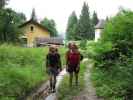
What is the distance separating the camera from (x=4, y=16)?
49094 mm

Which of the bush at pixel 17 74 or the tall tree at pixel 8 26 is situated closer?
the bush at pixel 17 74

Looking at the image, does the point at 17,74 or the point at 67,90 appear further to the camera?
the point at 17,74

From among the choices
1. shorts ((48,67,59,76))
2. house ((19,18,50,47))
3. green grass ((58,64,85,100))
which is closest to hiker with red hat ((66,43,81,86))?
shorts ((48,67,59,76))

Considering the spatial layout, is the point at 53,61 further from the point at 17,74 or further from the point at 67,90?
the point at 17,74

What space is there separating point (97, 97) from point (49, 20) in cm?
10562

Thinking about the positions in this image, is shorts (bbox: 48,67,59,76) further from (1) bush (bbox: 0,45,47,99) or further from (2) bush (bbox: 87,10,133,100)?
(2) bush (bbox: 87,10,133,100)

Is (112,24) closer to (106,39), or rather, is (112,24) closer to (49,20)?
(106,39)

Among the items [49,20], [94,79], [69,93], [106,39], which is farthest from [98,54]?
[49,20]

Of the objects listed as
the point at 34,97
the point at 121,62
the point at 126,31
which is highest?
the point at 126,31

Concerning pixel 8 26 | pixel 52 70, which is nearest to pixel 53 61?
pixel 52 70

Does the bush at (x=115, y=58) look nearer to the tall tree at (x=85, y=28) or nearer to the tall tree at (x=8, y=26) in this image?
the tall tree at (x=8, y=26)

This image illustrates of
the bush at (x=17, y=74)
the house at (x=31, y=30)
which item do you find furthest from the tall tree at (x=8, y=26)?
the bush at (x=17, y=74)

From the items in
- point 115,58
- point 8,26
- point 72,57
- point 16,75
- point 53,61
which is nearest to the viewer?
point 53,61

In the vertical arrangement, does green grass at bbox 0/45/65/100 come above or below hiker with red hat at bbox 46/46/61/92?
below
